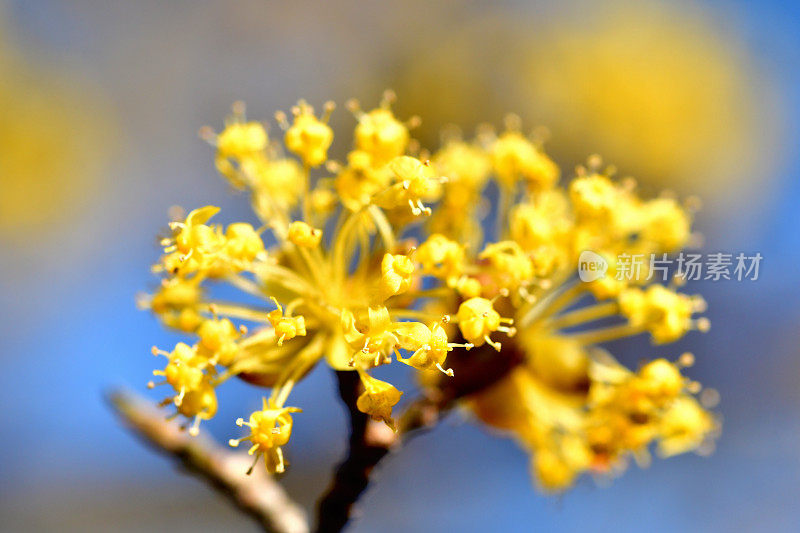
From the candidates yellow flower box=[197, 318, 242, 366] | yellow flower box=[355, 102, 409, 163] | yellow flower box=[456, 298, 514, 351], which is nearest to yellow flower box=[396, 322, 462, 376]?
yellow flower box=[456, 298, 514, 351]

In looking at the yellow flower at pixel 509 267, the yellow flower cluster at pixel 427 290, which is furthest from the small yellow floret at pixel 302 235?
the yellow flower at pixel 509 267

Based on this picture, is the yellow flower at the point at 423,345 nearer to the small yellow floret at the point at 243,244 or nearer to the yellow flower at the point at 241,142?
the small yellow floret at the point at 243,244

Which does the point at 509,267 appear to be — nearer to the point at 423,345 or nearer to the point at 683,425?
the point at 423,345

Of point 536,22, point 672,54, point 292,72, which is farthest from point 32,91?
point 672,54

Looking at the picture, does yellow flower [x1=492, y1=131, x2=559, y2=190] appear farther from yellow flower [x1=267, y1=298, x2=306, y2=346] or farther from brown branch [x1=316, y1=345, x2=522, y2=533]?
yellow flower [x1=267, y1=298, x2=306, y2=346]

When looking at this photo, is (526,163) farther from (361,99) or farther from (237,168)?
(361,99)

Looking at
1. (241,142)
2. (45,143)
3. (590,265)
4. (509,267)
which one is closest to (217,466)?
(241,142)
